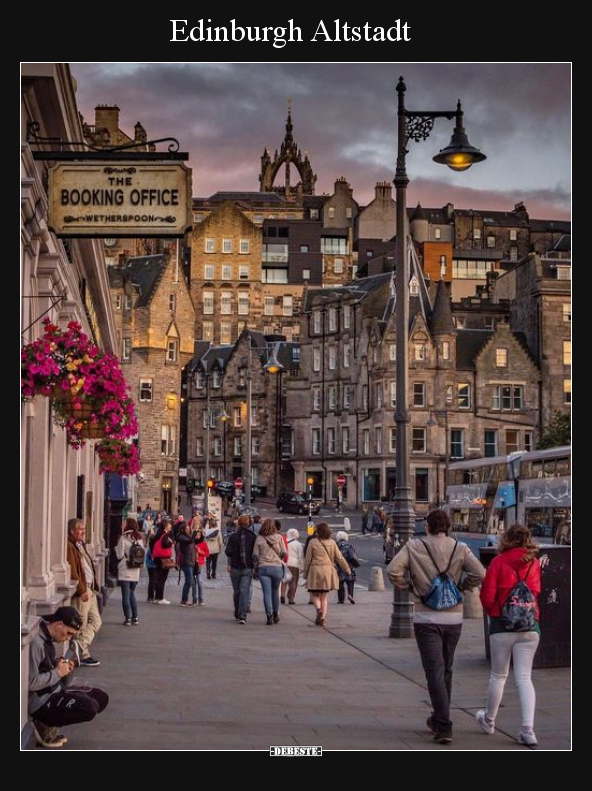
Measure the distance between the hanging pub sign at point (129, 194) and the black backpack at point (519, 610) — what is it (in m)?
4.07

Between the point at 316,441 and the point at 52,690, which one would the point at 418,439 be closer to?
the point at 316,441

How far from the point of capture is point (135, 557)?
21.6m

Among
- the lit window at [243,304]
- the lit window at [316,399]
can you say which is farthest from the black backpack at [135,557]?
the lit window at [243,304]

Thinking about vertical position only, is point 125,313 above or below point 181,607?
above

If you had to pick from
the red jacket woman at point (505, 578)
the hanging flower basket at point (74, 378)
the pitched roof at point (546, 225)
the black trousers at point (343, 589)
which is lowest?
the black trousers at point (343, 589)

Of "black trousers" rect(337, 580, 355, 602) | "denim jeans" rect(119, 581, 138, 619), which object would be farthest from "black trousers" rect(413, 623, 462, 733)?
"black trousers" rect(337, 580, 355, 602)

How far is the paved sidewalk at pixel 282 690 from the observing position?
36.3ft

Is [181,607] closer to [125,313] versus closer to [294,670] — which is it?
[294,670]

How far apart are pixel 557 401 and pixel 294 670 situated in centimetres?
8652

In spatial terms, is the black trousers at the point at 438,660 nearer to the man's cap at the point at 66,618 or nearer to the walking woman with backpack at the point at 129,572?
the man's cap at the point at 66,618

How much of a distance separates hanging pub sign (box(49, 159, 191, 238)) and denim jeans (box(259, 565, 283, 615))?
13340 mm
